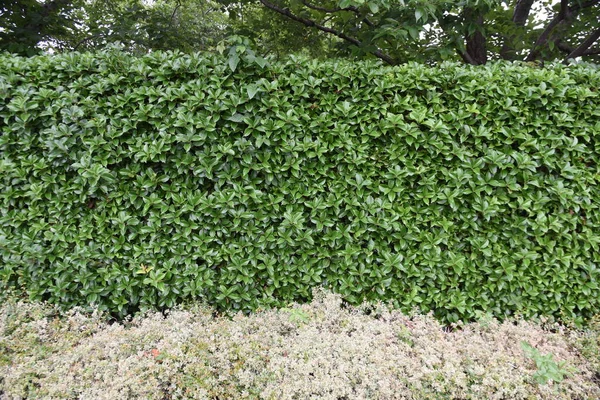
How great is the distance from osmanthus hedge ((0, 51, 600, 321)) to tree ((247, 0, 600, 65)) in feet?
2.26

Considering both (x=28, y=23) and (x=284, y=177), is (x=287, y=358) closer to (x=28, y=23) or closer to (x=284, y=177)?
(x=284, y=177)

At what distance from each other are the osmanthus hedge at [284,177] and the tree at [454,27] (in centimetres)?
69

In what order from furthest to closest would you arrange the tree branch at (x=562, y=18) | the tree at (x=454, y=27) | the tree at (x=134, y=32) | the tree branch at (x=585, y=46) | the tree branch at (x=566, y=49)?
the tree at (x=134, y=32) → the tree branch at (x=566, y=49) → the tree branch at (x=585, y=46) → the tree branch at (x=562, y=18) → the tree at (x=454, y=27)

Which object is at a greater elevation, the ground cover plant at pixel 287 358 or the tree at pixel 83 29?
the tree at pixel 83 29

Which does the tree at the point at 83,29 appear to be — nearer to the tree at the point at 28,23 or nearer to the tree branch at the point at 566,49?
the tree at the point at 28,23

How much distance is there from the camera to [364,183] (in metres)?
2.61

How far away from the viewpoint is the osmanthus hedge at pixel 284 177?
256cm

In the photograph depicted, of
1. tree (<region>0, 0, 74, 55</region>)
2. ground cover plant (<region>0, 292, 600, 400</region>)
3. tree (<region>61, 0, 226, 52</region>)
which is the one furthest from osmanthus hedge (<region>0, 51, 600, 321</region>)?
tree (<region>61, 0, 226, 52</region>)

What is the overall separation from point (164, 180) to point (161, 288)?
0.78m

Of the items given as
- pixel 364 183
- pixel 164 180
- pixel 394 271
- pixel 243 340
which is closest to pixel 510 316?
pixel 394 271

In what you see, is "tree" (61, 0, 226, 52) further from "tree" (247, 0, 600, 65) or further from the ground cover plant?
the ground cover plant

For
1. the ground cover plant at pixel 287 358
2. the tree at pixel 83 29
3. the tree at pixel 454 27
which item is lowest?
the ground cover plant at pixel 287 358

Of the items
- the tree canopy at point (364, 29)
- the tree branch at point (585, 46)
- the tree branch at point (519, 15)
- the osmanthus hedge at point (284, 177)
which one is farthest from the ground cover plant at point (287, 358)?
the tree branch at point (519, 15)

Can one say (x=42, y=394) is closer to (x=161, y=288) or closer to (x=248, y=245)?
(x=161, y=288)
